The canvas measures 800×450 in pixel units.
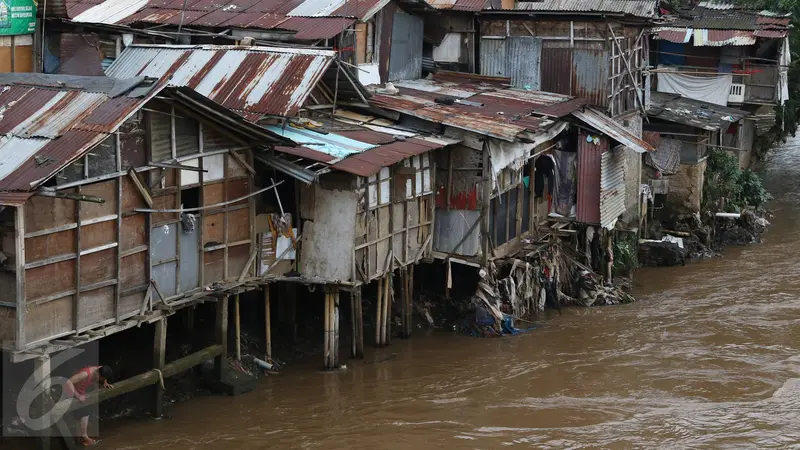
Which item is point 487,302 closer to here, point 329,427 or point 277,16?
point 329,427

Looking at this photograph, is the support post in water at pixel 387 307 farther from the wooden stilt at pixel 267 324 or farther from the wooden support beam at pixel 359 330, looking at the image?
the wooden stilt at pixel 267 324

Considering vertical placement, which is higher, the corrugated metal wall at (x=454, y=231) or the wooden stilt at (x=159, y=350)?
the corrugated metal wall at (x=454, y=231)

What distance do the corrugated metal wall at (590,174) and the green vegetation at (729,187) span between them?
22.9 feet

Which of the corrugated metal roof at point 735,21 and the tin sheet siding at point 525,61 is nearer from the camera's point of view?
the tin sheet siding at point 525,61

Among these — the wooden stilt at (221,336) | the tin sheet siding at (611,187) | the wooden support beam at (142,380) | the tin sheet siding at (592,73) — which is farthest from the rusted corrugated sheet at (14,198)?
the tin sheet siding at (592,73)

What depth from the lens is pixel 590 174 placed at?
21.0 meters

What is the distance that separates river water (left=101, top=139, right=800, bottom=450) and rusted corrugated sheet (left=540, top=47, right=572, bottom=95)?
467 centimetres

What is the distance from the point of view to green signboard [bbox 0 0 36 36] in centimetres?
1741

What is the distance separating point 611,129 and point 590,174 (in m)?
1.01

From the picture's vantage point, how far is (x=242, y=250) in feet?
49.7

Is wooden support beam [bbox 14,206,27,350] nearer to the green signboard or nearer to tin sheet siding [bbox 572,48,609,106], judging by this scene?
the green signboard

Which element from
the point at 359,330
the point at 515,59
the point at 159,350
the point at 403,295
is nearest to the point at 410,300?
the point at 403,295

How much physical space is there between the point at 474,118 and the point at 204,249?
5973 mm

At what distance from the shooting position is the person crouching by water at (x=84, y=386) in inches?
486
